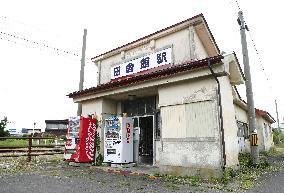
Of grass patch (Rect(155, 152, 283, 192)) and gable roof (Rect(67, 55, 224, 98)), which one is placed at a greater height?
gable roof (Rect(67, 55, 224, 98))

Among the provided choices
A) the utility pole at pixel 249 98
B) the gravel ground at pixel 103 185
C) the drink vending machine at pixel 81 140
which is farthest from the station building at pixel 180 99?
the gravel ground at pixel 103 185

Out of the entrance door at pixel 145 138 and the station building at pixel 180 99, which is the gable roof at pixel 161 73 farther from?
the entrance door at pixel 145 138

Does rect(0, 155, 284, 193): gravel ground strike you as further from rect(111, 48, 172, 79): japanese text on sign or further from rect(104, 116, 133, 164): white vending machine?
Answer: rect(111, 48, 172, 79): japanese text on sign

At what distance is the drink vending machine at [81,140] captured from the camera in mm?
10531

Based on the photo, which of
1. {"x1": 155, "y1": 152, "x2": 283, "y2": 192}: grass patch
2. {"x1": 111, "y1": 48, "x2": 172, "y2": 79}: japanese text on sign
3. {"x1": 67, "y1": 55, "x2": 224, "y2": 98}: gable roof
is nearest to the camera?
{"x1": 155, "y1": 152, "x2": 283, "y2": 192}: grass patch

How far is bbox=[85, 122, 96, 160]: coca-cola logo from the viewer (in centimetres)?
1068

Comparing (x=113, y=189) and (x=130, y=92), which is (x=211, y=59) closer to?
(x=130, y=92)

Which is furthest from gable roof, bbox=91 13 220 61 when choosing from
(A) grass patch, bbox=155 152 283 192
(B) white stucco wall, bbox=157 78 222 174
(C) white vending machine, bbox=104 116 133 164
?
(A) grass patch, bbox=155 152 283 192

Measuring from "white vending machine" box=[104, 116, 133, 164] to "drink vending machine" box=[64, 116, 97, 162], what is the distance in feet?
3.26

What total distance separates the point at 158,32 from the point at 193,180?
740cm

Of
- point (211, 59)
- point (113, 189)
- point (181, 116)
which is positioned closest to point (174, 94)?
point (181, 116)

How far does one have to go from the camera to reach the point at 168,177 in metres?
7.39

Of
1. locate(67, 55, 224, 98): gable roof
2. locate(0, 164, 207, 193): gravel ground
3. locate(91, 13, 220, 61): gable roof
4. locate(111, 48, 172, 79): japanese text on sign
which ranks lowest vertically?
locate(0, 164, 207, 193): gravel ground

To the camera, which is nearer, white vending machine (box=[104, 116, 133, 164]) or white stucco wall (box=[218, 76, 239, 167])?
white stucco wall (box=[218, 76, 239, 167])
